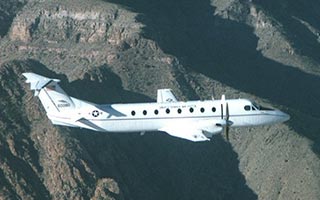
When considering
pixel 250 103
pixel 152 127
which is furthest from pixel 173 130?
pixel 250 103

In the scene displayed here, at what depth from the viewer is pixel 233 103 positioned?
477 feet

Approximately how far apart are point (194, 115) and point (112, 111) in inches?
506

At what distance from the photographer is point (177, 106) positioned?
14475cm

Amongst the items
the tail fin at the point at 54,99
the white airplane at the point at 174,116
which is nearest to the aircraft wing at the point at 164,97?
the white airplane at the point at 174,116

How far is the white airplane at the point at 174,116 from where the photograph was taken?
14400cm

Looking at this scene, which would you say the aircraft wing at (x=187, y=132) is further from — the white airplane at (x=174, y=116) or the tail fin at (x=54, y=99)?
the tail fin at (x=54, y=99)

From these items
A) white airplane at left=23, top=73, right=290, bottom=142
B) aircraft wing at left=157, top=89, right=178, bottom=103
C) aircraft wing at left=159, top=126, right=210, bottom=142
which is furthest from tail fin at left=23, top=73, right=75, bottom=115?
aircraft wing at left=159, top=126, right=210, bottom=142

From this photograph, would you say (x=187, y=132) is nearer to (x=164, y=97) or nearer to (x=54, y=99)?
(x=164, y=97)

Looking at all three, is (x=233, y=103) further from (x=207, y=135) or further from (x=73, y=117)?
(x=73, y=117)

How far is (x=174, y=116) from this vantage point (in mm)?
144500

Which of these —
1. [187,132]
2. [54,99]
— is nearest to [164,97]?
[187,132]

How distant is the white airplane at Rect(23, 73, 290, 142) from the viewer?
14400 cm

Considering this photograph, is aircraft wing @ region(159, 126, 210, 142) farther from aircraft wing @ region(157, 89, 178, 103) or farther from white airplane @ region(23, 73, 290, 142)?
aircraft wing @ region(157, 89, 178, 103)

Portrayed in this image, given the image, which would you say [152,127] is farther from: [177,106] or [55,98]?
[55,98]
